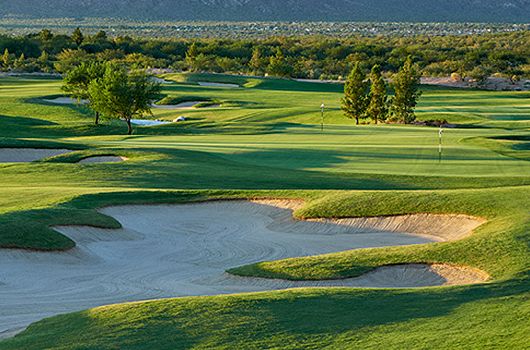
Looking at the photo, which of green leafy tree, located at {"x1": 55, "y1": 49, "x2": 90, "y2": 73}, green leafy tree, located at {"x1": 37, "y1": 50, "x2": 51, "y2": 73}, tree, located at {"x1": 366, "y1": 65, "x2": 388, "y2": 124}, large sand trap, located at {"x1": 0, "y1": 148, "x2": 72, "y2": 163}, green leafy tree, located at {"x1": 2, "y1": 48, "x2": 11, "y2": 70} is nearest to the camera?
large sand trap, located at {"x1": 0, "y1": 148, "x2": 72, "y2": 163}

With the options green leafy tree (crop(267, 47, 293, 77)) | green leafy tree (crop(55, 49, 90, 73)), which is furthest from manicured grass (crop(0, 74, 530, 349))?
green leafy tree (crop(267, 47, 293, 77))

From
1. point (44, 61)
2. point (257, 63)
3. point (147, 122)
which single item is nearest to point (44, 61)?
point (44, 61)

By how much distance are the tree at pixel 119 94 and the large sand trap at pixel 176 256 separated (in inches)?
1123

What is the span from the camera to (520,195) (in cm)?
2270

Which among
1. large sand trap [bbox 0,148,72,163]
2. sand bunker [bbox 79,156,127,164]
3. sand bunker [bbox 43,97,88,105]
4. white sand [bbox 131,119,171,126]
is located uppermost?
sand bunker [bbox 79,156,127,164]

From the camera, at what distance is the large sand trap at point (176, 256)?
16.7 m

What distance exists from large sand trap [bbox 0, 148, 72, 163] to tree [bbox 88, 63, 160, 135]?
16.2 metres

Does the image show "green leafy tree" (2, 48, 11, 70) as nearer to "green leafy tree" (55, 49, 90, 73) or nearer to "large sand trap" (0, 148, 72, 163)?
"green leafy tree" (55, 49, 90, 73)

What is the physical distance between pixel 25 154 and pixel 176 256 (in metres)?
17.1

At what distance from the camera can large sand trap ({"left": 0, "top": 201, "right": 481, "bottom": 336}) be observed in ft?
54.7

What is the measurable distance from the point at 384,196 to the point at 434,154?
11669 mm

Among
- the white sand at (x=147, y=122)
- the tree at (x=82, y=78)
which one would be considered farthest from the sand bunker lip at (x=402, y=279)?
the white sand at (x=147, y=122)

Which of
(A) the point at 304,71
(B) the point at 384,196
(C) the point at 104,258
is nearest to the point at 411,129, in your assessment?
(B) the point at 384,196

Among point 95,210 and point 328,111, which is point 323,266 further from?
point 328,111
